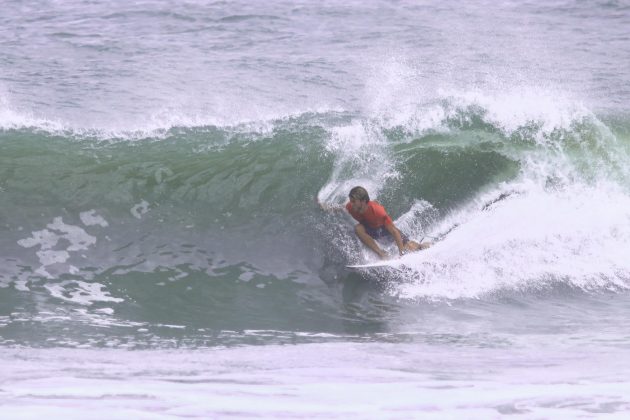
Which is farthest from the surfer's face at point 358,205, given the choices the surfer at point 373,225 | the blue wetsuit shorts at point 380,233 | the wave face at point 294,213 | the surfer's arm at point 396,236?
the wave face at point 294,213

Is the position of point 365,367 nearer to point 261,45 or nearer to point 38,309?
point 38,309

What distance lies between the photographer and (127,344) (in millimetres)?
7344

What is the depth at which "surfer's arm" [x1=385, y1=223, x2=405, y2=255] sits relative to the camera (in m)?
9.51

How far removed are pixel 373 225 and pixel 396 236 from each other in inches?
12.3

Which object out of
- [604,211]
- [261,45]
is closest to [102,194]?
[604,211]

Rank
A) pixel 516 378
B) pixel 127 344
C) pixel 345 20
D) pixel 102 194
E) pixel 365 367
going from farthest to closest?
pixel 345 20 < pixel 102 194 < pixel 127 344 < pixel 365 367 < pixel 516 378

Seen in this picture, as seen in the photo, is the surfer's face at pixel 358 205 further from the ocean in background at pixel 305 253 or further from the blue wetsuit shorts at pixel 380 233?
the ocean in background at pixel 305 253

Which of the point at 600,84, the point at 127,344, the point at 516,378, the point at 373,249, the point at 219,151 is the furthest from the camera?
the point at 600,84

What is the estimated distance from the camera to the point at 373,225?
31.8 ft

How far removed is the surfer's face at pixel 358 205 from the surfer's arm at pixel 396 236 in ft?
1.11

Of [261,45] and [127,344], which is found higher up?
[261,45]

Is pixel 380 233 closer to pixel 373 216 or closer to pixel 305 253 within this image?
pixel 373 216

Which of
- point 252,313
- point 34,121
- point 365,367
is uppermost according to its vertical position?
point 34,121

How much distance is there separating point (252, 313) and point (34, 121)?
17.9ft
